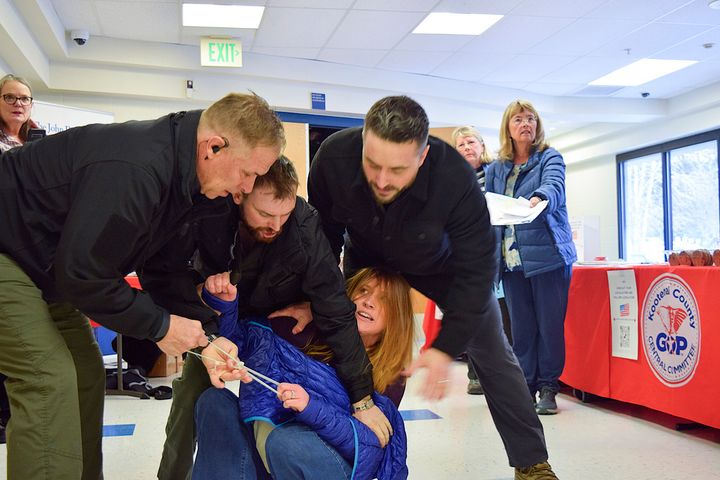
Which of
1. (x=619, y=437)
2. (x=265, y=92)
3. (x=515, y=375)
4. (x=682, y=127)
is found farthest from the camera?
(x=682, y=127)

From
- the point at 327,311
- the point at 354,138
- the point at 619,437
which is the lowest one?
the point at 619,437

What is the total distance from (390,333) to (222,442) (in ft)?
1.68

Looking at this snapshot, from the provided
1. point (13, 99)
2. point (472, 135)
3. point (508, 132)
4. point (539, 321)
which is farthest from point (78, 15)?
point (539, 321)

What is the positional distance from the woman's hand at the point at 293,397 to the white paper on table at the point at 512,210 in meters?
1.71

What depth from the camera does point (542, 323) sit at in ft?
11.0

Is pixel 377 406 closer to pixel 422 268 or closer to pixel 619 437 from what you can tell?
pixel 422 268

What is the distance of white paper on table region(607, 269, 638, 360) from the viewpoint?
3.29 m

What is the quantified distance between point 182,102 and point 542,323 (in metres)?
5.39

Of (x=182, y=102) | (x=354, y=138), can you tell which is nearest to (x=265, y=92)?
(x=182, y=102)

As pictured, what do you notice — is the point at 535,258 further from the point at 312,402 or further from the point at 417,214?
the point at 312,402

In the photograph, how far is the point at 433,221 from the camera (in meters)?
1.81

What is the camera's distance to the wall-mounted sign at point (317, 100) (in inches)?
312

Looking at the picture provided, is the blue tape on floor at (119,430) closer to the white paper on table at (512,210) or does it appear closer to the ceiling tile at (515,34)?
the white paper on table at (512,210)

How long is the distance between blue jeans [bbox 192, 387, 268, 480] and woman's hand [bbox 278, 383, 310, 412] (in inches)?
6.7
